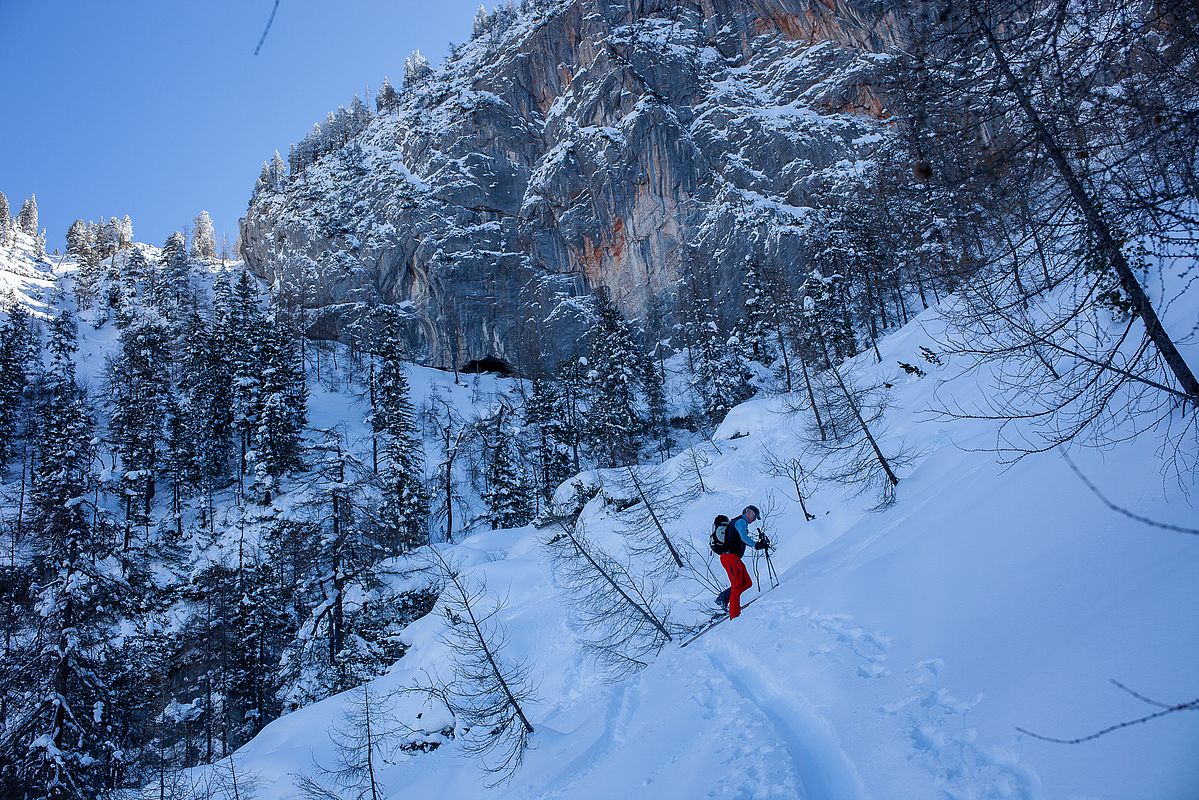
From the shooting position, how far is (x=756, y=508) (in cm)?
943

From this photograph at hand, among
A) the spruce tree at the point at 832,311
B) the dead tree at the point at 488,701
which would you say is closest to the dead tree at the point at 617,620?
the dead tree at the point at 488,701

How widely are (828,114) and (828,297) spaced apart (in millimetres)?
40701

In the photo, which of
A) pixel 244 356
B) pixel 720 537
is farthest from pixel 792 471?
pixel 244 356

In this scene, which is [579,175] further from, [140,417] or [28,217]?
[28,217]

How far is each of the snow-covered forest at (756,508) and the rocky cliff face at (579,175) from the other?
112 centimetres

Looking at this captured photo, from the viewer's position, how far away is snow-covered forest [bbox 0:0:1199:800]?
3963mm

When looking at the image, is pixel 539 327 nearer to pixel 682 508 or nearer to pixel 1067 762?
pixel 682 508

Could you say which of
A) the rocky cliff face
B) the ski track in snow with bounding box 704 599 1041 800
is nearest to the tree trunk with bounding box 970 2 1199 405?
the ski track in snow with bounding box 704 599 1041 800

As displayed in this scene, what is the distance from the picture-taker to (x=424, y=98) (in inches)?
3551

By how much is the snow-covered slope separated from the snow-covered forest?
4 centimetres

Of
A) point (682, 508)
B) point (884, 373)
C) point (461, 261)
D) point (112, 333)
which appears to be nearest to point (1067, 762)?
point (682, 508)

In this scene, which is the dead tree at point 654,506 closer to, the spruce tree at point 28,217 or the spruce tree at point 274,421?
the spruce tree at point 274,421

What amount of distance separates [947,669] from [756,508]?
15.3 feet

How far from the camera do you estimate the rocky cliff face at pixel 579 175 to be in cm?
6369
